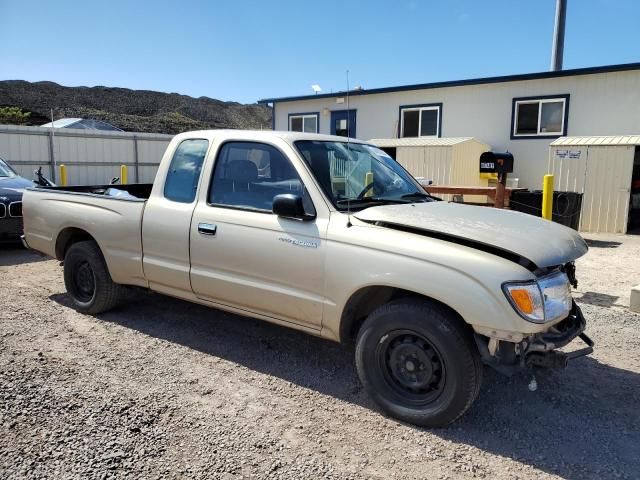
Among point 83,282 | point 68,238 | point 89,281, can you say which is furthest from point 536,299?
point 68,238

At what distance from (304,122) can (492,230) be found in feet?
55.4

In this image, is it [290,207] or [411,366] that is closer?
[411,366]

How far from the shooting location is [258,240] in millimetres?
3812

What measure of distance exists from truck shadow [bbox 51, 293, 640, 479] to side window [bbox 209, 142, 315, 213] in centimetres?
130

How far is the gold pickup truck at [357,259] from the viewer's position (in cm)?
300

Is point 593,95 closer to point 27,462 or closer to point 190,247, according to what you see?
point 190,247

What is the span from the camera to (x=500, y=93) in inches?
597

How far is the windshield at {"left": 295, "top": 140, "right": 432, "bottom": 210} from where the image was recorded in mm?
3796

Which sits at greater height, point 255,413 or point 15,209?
point 15,209

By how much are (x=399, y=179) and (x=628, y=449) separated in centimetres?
249

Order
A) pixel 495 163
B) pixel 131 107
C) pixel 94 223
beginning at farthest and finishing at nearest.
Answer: pixel 131 107
pixel 495 163
pixel 94 223

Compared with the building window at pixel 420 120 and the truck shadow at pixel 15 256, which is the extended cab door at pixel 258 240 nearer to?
the truck shadow at pixel 15 256

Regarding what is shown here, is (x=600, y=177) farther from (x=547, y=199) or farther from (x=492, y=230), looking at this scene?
(x=492, y=230)

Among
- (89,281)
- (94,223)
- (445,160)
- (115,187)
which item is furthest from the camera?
(445,160)
